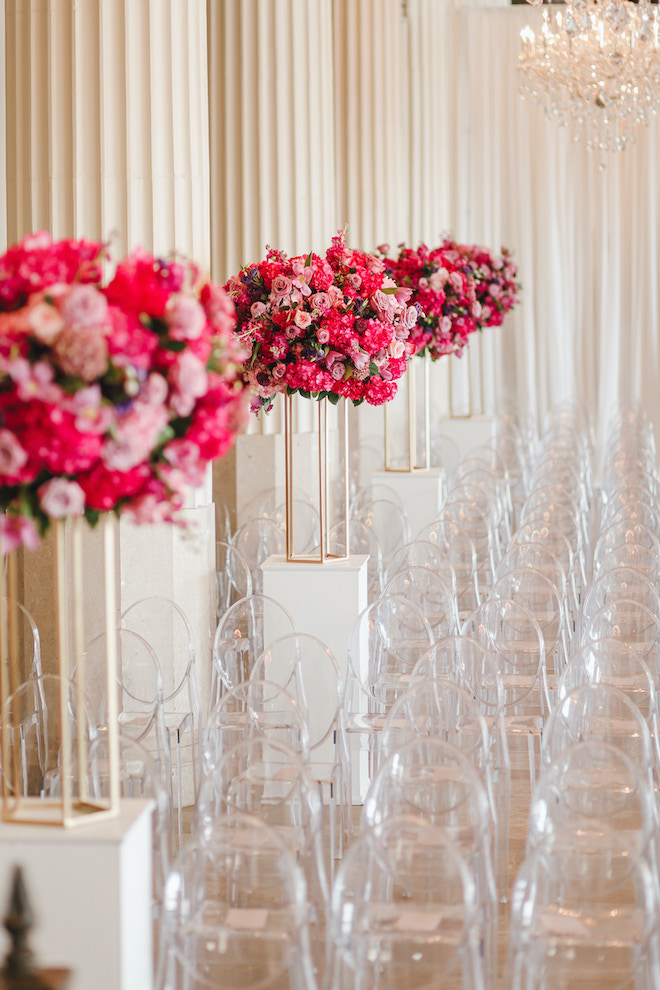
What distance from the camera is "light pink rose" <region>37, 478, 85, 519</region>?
8.46 ft

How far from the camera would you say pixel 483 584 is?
24.8ft

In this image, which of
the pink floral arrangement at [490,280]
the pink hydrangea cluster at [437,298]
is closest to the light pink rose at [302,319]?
the pink hydrangea cluster at [437,298]

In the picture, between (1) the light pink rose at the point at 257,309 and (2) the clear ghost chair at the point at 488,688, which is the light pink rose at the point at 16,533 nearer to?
(2) the clear ghost chair at the point at 488,688

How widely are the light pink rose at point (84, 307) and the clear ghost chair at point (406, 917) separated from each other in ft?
4.68

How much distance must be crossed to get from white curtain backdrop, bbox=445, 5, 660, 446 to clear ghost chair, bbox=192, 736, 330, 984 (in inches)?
430

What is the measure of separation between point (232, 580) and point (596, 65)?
536 centimetres

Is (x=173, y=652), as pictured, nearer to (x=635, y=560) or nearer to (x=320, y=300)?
(x=320, y=300)

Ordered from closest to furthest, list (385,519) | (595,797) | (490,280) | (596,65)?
(595,797) < (385,519) < (596,65) < (490,280)

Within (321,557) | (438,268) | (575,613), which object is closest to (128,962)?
(321,557)

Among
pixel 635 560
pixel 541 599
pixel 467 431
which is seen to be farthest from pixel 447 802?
pixel 467 431

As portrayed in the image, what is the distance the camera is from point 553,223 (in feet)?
47.5

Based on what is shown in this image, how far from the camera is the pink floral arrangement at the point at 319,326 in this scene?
523 cm

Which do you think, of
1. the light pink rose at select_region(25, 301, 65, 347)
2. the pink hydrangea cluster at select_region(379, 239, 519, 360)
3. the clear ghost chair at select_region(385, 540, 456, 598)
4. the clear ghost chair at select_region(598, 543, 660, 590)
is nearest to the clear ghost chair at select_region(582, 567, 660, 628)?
the clear ghost chair at select_region(598, 543, 660, 590)

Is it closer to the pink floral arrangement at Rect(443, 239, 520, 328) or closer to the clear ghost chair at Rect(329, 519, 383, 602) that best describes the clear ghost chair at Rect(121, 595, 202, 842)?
the clear ghost chair at Rect(329, 519, 383, 602)
